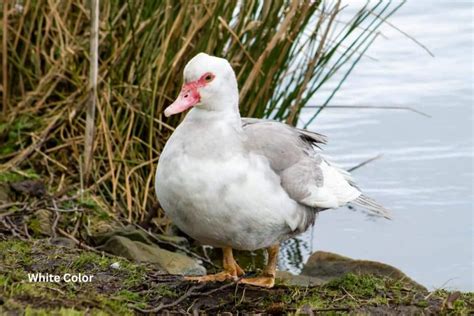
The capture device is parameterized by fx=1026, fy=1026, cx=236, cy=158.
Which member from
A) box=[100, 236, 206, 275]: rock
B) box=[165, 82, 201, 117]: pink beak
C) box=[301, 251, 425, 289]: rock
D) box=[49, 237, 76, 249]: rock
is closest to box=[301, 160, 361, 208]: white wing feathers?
box=[165, 82, 201, 117]: pink beak

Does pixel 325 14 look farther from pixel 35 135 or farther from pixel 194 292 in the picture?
pixel 194 292

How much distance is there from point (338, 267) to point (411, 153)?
2476 millimetres

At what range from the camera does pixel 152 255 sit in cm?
634

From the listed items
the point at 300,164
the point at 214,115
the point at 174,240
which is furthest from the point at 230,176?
the point at 174,240

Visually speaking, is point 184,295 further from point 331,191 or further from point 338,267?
point 338,267

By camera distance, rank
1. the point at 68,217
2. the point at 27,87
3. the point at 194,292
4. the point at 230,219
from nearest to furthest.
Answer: the point at 230,219 < the point at 194,292 < the point at 68,217 < the point at 27,87

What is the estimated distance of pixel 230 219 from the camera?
4359mm

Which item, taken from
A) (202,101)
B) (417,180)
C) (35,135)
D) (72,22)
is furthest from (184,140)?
(417,180)

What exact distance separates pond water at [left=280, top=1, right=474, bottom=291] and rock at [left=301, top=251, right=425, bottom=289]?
42cm

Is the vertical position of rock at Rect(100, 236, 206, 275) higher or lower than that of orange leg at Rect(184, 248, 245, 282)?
lower

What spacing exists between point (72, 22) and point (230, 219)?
13.2 ft

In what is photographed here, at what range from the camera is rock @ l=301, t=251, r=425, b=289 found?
21.2 feet

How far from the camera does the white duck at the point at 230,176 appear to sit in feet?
14.3

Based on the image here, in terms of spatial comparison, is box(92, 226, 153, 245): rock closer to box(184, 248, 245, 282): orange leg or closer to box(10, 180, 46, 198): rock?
box(10, 180, 46, 198): rock
